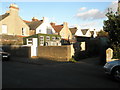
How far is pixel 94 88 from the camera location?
250 inches

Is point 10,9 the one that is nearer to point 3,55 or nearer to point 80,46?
point 3,55

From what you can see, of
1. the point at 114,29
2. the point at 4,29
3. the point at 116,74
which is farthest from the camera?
the point at 4,29

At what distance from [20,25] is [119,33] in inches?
934

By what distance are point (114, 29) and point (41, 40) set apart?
41.7 feet

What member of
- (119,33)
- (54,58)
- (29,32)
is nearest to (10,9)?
(29,32)

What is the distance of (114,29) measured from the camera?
12.7 meters

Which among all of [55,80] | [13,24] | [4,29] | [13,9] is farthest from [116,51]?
[13,9]

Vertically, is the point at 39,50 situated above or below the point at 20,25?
below

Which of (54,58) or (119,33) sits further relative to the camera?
(54,58)

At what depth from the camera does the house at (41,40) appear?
71.0 feet

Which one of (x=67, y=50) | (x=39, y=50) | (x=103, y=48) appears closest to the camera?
(x=103, y=48)

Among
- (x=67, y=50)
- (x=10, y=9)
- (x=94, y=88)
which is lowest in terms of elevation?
(x=94, y=88)

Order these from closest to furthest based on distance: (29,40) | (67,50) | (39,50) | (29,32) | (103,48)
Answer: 1. (103,48)
2. (67,50)
3. (39,50)
4. (29,40)
5. (29,32)

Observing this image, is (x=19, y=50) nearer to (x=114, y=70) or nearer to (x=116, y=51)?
(x=116, y=51)
